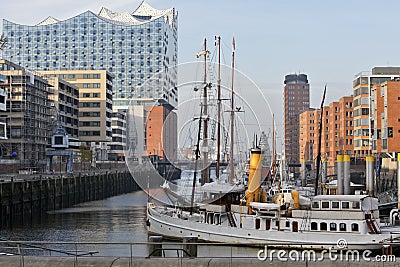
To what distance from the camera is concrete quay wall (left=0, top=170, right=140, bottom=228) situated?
58.7 meters

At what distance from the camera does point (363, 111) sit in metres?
107

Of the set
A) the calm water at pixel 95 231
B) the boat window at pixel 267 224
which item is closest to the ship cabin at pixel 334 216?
the boat window at pixel 267 224

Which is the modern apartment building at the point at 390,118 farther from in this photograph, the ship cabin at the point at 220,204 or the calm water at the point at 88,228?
the ship cabin at the point at 220,204

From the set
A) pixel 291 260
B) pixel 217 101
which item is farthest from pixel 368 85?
pixel 291 260

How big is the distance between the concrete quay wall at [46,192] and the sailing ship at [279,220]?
19104 millimetres

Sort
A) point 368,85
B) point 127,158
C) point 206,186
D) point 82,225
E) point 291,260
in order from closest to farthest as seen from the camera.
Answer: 1. point 291,260
2. point 127,158
3. point 206,186
4. point 82,225
5. point 368,85

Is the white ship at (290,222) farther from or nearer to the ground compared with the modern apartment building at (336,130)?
nearer to the ground

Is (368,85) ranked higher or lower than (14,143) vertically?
higher

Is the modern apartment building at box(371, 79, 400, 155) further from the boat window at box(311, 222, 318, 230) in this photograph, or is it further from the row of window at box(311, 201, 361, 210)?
the boat window at box(311, 222, 318, 230)

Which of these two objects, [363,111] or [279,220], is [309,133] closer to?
[363,111]

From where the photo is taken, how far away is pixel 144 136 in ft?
126

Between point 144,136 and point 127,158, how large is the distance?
6.73 ft

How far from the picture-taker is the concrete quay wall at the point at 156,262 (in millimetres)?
18491

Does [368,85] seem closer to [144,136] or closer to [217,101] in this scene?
[217,101]
